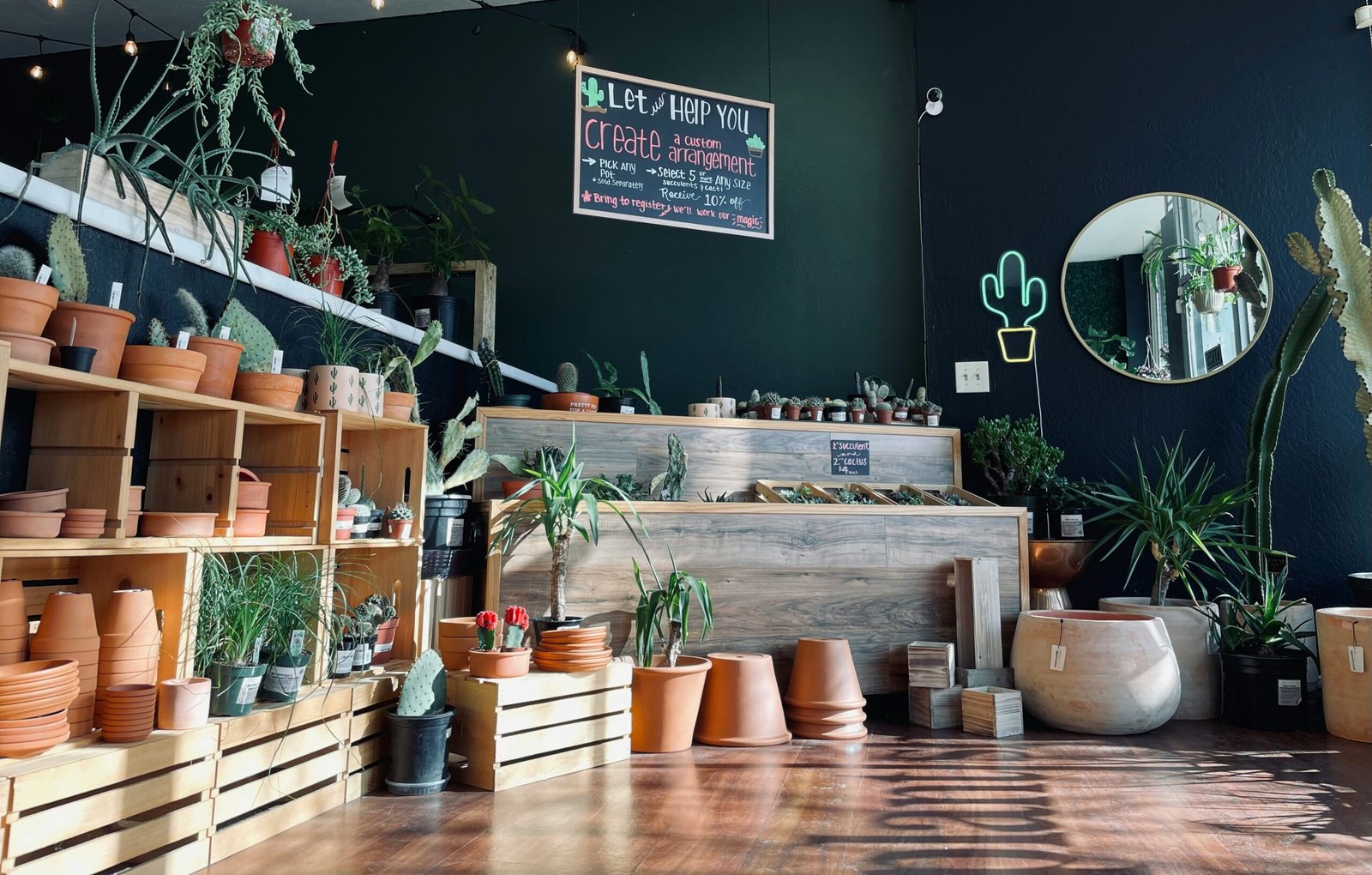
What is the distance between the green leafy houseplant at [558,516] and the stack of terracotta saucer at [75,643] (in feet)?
4.97

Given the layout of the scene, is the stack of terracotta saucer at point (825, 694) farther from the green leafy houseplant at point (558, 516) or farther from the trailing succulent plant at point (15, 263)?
the trailing succulent plant at point (15, 263)

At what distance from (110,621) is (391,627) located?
1.07 m

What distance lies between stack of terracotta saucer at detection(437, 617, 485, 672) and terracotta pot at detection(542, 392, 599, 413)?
1217 mm

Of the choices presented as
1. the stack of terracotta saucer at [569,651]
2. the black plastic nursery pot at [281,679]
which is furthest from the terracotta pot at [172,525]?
the stack of terracotta saucer at [569,651]

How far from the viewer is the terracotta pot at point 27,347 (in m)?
1.85

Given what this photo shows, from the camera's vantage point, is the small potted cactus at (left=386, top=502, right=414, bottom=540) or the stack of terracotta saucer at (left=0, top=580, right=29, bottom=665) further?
the small potted cactus at (left=386, top=502, right=414, bottom=540)

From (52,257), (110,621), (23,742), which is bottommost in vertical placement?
(23,742)

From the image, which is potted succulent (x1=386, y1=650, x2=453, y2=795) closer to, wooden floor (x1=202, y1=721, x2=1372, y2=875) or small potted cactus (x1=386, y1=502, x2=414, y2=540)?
wooden floor (x1=202, y1=721, x2=1372, y2=875)

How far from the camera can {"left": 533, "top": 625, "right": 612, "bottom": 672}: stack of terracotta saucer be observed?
10.1 ft

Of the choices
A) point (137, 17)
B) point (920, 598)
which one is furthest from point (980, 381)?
point (137, 17)

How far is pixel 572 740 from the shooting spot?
9.88 ft

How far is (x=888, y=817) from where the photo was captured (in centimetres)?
256

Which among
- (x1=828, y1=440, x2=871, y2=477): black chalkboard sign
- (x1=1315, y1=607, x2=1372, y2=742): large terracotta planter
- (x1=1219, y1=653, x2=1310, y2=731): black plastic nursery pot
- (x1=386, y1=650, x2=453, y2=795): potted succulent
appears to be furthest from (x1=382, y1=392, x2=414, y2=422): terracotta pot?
(x1=1315, y1=607, x2=1372, y2=742): large terracotta planter

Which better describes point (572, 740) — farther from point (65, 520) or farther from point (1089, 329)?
point (1089, 329)
